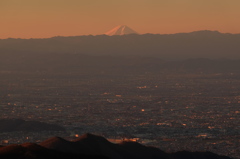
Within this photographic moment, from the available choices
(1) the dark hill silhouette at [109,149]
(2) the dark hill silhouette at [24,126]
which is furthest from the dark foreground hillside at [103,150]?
(2) the dark hill silhouette at [24,126]

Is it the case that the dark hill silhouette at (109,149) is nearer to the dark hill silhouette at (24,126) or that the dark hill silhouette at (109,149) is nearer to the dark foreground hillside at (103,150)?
the dark foreground hillside at (103,150)

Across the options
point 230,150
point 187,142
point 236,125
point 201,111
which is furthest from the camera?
point 201,111

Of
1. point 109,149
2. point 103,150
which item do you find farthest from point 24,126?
point 103,150

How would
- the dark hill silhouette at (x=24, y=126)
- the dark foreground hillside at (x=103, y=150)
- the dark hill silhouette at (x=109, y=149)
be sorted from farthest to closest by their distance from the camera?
the dark hill silhouette at (x=24, y=126) < the dark hill silhouette at (x=109, y=149) < the dark foreground hillside at (x=103, y=150)

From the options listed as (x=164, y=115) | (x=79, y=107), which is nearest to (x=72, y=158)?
(x=164, y=115)

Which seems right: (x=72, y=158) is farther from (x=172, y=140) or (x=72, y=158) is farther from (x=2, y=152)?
(x=172, y=140)

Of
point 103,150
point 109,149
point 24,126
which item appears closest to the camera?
point 103,150

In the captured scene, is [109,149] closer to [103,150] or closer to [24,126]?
[103,150]

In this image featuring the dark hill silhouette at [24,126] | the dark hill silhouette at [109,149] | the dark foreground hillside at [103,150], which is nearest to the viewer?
the dark foreground hillside at [103,150]

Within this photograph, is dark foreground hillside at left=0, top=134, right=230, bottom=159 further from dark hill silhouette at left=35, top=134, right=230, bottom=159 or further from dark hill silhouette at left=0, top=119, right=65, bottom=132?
dark hill silhouette at left=0, top=119, right=65, bottom=132
